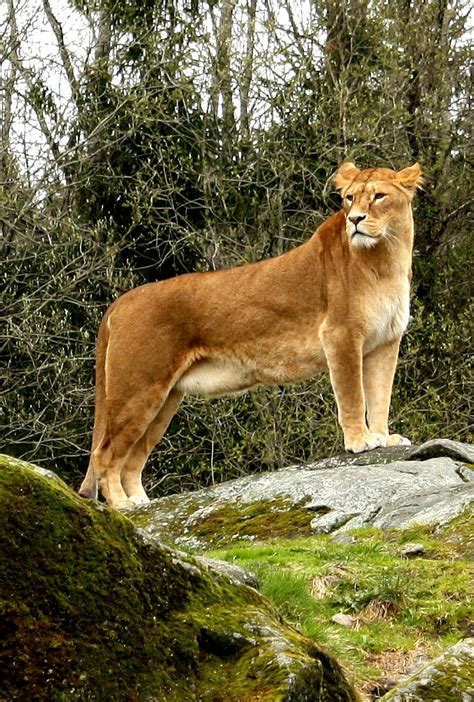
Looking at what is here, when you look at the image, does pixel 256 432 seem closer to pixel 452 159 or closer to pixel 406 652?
pixel 452 159

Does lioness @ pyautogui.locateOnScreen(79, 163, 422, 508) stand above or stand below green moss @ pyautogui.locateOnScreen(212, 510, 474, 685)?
above

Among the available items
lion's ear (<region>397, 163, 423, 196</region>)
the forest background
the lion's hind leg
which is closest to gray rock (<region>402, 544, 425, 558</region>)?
the lion's hind leg

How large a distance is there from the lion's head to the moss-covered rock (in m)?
7.06

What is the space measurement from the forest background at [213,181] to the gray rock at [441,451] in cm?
724

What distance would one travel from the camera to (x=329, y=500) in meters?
9.22

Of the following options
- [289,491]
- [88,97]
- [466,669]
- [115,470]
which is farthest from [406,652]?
[88,97]

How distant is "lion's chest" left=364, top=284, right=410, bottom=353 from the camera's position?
10.6 m

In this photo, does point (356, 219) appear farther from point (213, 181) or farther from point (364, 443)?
point (213, 181)

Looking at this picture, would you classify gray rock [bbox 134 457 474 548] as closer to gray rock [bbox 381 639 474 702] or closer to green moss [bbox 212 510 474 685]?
green moss [bbox 212 510 474 685]

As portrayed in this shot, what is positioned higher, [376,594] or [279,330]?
[279,330]

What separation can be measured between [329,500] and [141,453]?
2709 mm

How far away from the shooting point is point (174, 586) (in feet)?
12.0

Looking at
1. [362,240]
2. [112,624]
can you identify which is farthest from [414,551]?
[112,624]

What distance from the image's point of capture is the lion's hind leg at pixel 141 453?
37.2 ft
